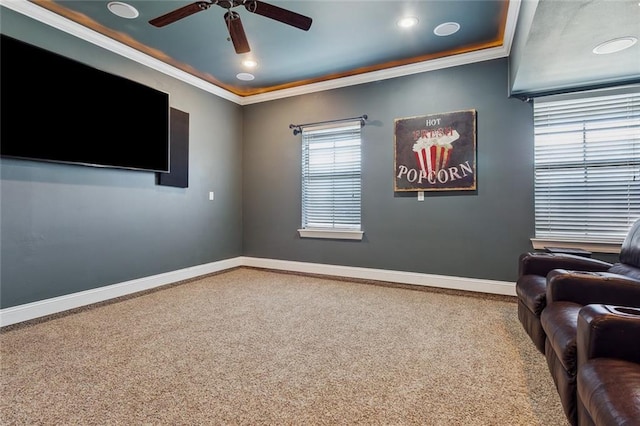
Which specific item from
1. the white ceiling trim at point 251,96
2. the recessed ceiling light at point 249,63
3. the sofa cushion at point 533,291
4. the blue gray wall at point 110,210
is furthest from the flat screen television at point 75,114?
the sofa cushion at point 533,291

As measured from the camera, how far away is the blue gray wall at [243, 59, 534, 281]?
3664 mm

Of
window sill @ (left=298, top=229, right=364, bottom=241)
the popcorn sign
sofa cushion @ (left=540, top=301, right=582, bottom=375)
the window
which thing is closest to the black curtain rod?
the window

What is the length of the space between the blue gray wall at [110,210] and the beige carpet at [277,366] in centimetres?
49

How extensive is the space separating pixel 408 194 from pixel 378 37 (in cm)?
189

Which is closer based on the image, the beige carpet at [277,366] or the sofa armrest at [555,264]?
the beige carpet at [277,366]

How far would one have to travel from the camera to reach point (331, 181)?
15.5ft

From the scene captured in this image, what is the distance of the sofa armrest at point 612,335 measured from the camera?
3.84 feet

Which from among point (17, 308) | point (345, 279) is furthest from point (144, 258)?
point (345, 279)

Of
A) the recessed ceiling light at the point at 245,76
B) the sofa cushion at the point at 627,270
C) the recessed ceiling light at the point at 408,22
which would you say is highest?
the recessed ceiling light at the point at 245,76

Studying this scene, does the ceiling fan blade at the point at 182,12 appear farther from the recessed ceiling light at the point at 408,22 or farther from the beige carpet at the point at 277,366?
the beige carpet at the point at 277,366

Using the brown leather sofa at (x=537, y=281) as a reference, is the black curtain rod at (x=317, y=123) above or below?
above

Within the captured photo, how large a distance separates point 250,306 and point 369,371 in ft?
5.40

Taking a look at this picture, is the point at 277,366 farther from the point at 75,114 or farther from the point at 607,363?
the point at 75,114

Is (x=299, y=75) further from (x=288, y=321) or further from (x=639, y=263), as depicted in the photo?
(x=639, y=263)
